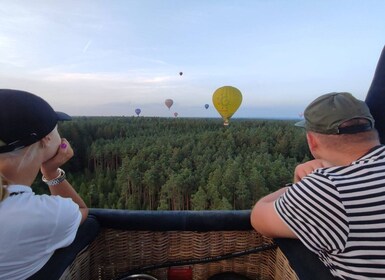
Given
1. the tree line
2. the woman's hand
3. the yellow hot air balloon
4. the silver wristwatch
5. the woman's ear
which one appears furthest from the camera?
the yellow hot air balloon

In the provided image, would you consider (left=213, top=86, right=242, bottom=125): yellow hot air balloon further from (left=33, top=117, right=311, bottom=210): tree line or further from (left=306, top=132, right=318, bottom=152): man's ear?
(left=306, top=132, right=318, bottom=152): man's ear

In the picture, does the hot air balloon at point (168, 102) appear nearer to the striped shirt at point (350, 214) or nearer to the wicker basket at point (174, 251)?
the wicker basket at point (174, 251)

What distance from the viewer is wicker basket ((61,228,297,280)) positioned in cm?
126

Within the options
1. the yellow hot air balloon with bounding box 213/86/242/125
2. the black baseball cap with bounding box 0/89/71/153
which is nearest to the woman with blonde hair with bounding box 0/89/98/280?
the black baseball cap with bounding box 0/89/71/153

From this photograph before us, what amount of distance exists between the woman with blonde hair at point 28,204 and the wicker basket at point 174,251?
1.24ft

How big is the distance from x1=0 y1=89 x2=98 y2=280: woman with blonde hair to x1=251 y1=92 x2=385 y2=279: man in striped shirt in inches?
22.0

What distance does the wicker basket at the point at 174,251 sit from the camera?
1264 millimetres

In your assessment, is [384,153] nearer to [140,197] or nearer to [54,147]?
[54,147]

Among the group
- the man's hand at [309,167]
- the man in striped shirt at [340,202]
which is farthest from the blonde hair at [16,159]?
the man's hand at [309,167]

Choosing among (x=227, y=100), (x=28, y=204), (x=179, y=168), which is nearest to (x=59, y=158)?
(x=28, y=204)

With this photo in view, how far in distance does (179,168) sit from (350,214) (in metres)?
18.7

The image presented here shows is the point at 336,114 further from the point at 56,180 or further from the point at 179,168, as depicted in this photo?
the point at 179,168

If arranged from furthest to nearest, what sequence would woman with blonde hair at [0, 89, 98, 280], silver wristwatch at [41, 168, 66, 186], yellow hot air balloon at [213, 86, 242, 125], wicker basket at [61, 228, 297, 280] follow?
yellow hot air balloon at [213, 86, 242, 125] < wicker basket at [61, 228, 297, 280] < silver wristwatch at [41, 168, 66, 186] < woman with blonde hair at [0, 89, 98, 280]

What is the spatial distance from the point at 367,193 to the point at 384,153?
131 millimetres
